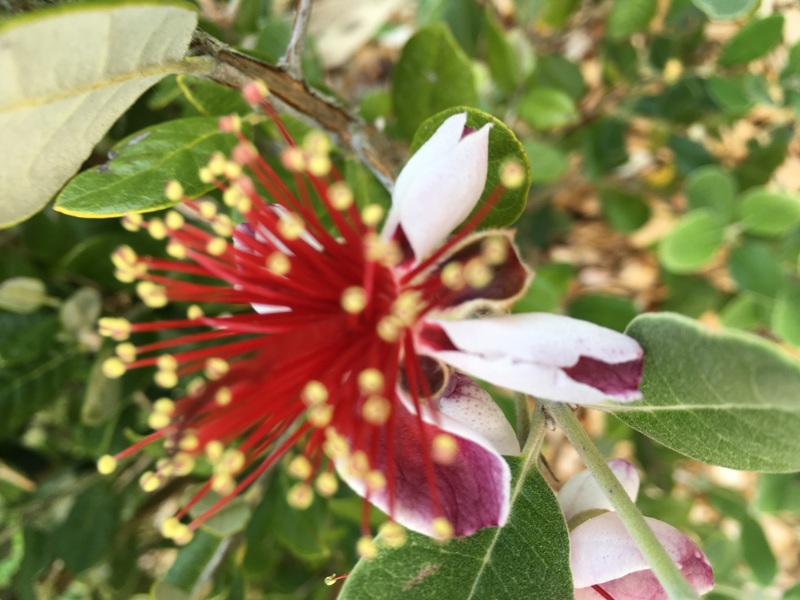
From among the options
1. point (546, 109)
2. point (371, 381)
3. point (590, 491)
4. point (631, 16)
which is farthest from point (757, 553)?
point (371, 381)

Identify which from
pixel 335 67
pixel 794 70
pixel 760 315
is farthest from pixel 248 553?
pixel 335 67

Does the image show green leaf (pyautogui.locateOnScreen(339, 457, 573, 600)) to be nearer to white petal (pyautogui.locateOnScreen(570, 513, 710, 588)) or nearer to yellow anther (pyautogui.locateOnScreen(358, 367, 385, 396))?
white petal (pyautogui.locateOnScreen(570, 513, 710, 588))

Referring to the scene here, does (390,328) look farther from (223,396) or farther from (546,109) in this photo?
(546,109)

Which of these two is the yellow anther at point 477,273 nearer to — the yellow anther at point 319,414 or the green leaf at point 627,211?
the yellow anther at point 319,414

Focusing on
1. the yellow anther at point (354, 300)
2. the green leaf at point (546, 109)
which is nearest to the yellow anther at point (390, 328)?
the yellow anther at point (354, 300)

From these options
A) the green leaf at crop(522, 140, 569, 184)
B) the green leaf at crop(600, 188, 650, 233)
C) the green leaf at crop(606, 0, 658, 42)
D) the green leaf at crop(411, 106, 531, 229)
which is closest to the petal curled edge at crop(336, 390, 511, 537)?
the green leaf at crop(411, 106, 531, 229)

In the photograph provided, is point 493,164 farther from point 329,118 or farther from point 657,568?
point 657,568
